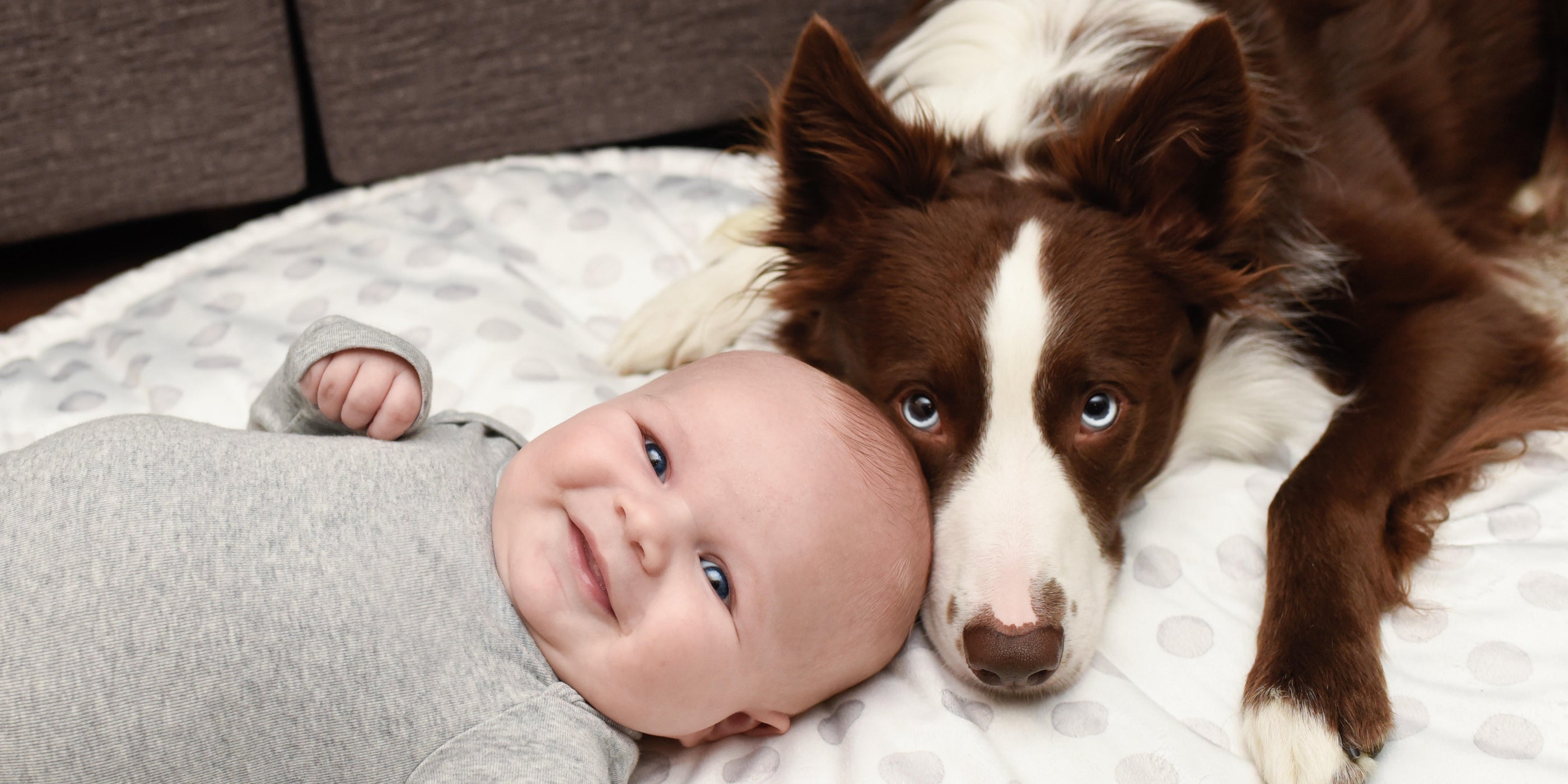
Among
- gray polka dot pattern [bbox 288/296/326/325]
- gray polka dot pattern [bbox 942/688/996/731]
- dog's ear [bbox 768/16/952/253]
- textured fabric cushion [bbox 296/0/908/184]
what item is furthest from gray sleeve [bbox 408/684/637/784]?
textured fabric cushion [bbox 296/0/908/184]

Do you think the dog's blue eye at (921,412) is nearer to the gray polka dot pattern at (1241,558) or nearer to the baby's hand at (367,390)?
the gray polka dot pattern at (1241,558)

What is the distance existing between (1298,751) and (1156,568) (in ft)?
1.29

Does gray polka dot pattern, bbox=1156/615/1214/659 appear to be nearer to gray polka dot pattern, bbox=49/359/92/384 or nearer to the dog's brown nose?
the dog's brown nose

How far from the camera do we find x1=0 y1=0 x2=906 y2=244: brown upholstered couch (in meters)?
2.73

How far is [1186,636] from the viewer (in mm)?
1691

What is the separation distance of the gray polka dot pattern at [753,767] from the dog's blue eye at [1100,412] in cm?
70

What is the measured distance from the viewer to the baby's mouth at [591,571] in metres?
1.45

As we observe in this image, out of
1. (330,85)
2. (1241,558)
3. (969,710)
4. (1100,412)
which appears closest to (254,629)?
(969,710)

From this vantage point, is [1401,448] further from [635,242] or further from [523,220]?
[523,220]

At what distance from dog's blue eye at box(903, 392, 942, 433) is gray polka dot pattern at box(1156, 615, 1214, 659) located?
463 mm

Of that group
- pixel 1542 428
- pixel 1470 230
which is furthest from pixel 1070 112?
pixel 1470 230

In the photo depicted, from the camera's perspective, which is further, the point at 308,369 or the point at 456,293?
the point at 456,293

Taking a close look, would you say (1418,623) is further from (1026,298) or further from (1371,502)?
(1026,298)

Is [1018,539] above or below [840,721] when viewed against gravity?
above
